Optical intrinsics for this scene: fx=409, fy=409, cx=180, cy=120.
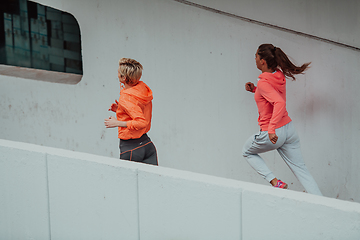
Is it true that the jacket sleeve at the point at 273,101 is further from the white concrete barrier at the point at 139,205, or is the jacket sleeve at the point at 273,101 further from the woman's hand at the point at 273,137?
the white concrete barrier at the point at 139,205

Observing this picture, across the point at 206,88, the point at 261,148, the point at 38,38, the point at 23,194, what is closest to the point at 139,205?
the point at 23,194

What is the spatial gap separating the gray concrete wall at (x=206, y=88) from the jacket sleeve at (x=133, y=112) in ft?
6.70

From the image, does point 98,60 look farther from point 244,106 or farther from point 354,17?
point 354,17

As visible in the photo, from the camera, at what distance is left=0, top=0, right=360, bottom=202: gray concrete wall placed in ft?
15.8

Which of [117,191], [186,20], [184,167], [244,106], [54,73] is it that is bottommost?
[184,167]

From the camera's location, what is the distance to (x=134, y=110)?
12.3 feet

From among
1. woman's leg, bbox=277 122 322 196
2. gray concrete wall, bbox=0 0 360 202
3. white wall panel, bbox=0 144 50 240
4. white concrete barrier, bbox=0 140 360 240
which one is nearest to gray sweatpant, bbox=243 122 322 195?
woman's leg, bbox=277 122 322 196

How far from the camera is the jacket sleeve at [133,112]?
12.1 feet

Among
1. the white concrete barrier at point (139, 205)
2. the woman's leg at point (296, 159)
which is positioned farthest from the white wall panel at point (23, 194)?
the woman's leg at point (296, 159)

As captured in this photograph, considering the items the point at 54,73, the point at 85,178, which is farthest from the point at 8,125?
the point at 85,178

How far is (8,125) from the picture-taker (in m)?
7.48

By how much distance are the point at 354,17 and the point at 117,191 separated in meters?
3.28

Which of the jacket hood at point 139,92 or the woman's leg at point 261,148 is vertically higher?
the jacket hood at point 139,92

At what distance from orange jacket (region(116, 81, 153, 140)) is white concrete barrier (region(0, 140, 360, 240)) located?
2.70ft
